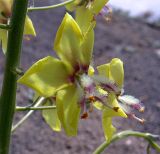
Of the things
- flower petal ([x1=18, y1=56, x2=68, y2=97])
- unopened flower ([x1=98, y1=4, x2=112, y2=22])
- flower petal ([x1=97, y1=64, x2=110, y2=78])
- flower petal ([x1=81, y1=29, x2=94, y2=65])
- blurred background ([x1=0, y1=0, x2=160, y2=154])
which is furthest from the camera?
blurred background ([x1=0, y1=0, x2=160, y2=154])

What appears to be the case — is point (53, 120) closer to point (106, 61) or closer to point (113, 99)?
point (113, 99)

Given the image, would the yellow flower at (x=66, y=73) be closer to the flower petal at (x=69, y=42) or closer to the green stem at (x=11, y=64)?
the flower petal at (x=69, y=42)

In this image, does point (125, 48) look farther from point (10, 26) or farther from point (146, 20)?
point (10, 26)

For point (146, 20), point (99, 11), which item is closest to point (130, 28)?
point (146, 20)

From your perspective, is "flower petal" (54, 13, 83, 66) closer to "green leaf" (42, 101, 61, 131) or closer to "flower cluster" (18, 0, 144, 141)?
"flower cluster" (18, 0, 144, 141)

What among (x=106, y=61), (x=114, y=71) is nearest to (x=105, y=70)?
(x=114, y=71)

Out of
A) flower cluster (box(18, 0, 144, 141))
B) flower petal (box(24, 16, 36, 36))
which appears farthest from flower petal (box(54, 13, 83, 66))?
flower petal (box(24, 16, 36, 36))
